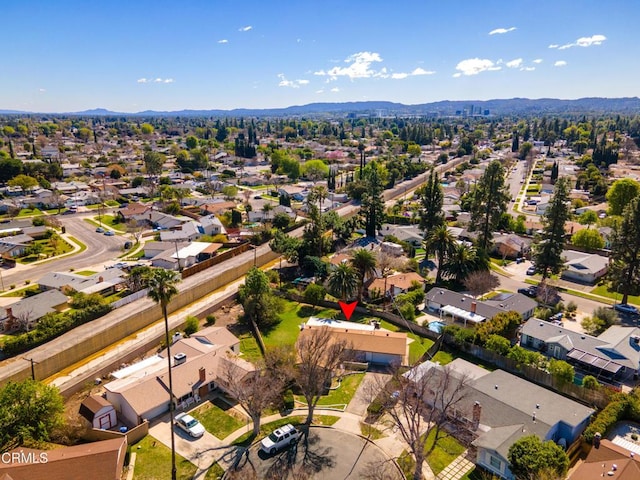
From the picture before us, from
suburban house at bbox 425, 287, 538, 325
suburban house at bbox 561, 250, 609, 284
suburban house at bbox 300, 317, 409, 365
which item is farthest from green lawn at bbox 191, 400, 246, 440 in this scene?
suburban house at bbox 561, 250, 609, 284

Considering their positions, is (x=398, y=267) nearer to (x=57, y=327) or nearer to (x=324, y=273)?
(x=324, y=273)

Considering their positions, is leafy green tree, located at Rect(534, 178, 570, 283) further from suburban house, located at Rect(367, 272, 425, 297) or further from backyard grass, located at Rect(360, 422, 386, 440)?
backyard grass, located at Rect(360, 422, 386, 440)

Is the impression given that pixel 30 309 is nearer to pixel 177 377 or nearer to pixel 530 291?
pixel 177 377

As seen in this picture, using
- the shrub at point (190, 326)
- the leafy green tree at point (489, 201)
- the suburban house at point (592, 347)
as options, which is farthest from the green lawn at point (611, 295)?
the shrub at point (190, 326)

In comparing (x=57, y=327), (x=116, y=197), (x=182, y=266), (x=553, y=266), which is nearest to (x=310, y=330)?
(x=57, y=327)

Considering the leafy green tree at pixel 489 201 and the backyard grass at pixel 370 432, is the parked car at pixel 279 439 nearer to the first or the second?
the backyard grass at pixel 370 432

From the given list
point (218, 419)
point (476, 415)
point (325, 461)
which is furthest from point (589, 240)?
point (218, 419)
